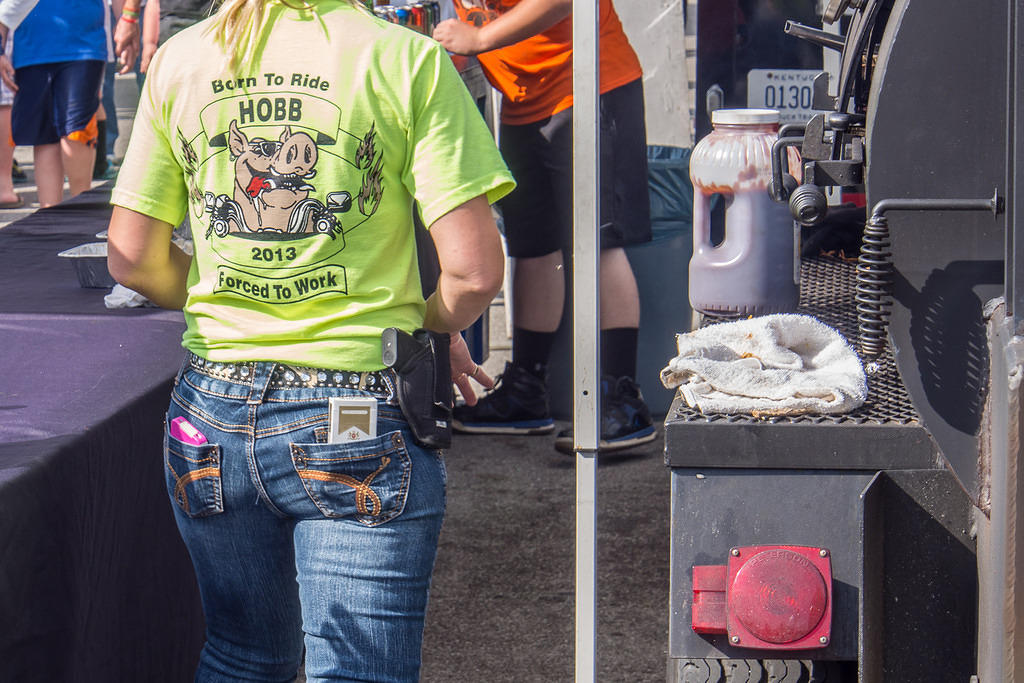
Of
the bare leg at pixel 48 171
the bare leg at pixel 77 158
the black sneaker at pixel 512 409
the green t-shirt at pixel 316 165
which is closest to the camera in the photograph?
the green t-shirt at pixel 316 165

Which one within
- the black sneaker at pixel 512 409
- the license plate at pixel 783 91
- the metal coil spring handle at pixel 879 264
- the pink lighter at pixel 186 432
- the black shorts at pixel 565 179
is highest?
the license plate at pixel 783 91

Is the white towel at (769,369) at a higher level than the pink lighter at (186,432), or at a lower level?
higher

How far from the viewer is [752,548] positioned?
1630 mm

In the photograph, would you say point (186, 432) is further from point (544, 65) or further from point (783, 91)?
point (783, 91)

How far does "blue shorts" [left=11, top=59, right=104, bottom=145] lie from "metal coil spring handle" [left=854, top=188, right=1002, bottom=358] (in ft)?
16.7

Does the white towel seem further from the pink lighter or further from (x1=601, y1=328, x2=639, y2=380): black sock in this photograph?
(x1=601, y1=328, x2=639, y2=380): black sock

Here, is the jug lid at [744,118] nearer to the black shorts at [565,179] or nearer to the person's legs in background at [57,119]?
the black shorts at [565,179]

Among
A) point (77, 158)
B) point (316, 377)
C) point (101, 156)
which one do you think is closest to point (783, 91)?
point (316, 377)

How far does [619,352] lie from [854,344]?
6.74 feet

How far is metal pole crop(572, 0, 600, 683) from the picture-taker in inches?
69.4

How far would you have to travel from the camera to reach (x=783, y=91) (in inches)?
162

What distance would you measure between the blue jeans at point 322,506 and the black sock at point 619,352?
2350mm

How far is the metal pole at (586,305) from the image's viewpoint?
1764 millimetres

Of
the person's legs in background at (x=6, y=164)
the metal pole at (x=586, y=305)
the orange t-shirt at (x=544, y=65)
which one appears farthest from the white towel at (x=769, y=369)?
the person's legs in background at (x=6, y=164)
